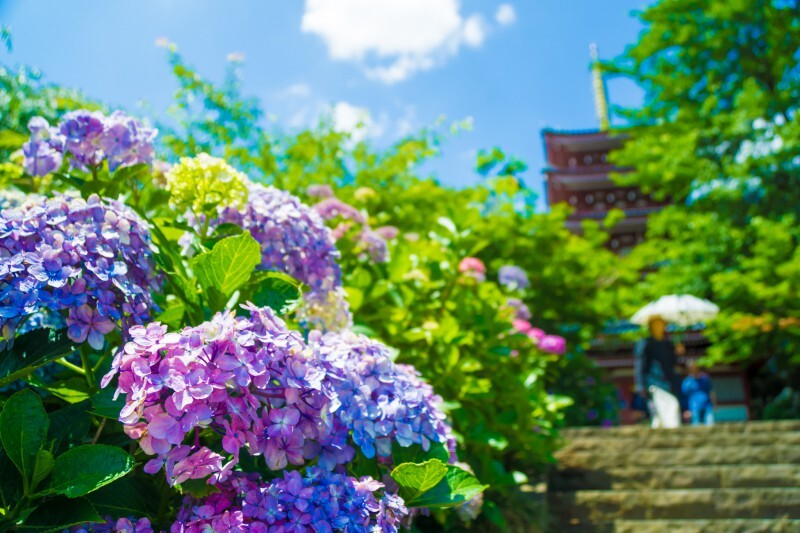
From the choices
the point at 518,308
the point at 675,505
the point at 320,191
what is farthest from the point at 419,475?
the point at 675,505

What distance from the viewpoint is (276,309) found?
1390 mm

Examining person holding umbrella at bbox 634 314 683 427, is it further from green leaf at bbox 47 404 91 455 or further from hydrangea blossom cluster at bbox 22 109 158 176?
green leaf at bbox 47 404 91 455

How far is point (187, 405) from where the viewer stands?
39.3 inches

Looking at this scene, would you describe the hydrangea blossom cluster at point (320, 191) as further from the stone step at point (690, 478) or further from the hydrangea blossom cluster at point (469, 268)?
the stone step at point (690, 478)

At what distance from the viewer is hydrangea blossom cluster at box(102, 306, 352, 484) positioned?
997 millimetres

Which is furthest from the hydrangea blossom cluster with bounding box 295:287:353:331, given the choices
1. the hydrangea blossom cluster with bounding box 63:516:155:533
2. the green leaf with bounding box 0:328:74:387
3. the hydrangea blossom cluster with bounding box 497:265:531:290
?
the hydrangea blossom cluster with bounding box 497:265:531:290

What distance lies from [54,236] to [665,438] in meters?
5.58

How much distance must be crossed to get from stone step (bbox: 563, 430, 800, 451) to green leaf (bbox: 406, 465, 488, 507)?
434 centimetres

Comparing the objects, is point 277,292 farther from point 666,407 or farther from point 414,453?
point 666,407

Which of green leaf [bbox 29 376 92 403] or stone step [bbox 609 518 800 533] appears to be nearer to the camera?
green leaf [bbox 29 376 92 403]

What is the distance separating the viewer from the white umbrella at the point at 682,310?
12469 mm

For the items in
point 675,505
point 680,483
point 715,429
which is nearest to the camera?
point 675,505

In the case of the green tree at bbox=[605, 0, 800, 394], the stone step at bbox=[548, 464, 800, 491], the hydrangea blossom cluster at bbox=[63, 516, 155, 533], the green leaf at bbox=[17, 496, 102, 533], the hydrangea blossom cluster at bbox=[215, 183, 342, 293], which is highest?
the green tree at bbox=[605, 0, 800, 394]

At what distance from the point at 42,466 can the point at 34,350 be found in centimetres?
30
